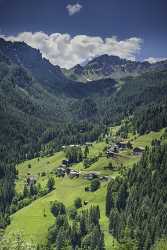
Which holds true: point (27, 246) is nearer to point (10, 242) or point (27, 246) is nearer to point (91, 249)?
point (10, 242)

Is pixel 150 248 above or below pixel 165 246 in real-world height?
below

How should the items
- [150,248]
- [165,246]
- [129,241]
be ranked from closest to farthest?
[129,241]
[165,246]
[150,248]

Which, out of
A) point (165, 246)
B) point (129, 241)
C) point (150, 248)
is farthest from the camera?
→ point (150, 248)

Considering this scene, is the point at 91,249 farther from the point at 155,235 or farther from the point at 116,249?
the point at 116,249

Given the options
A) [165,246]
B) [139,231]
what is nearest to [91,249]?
[139,231]

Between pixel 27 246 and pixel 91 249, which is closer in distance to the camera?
pixel 27 246

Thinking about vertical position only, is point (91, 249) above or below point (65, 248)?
below

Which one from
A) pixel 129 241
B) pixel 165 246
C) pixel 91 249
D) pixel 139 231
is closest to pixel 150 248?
pixel 139 231

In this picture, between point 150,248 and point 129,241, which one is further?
point 150,248
